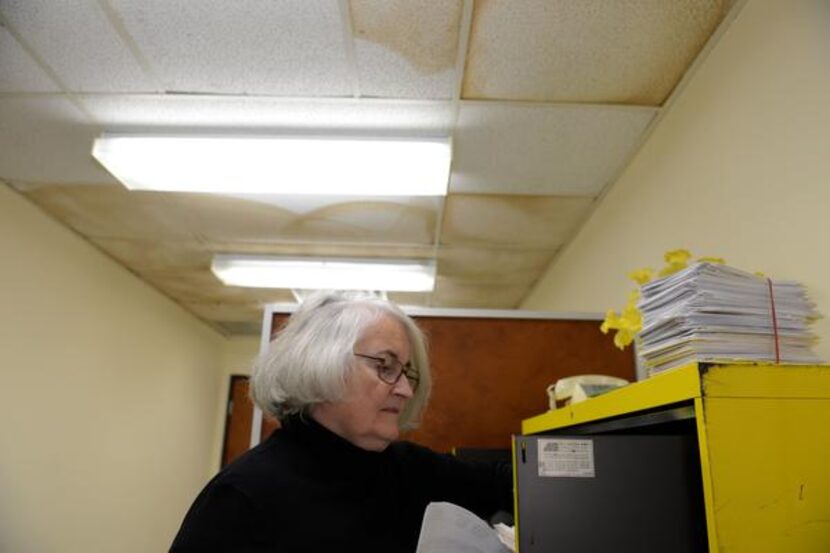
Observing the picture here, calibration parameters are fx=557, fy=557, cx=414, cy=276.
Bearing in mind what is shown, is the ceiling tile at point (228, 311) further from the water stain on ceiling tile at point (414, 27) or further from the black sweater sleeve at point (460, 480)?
the black sweater sleeve at point (460, 480)

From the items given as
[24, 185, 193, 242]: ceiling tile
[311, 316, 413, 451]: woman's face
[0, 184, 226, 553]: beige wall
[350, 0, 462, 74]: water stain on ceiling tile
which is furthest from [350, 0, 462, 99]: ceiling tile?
[0, 184, 226, 553]: beige wall

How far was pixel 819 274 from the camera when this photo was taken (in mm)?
1219

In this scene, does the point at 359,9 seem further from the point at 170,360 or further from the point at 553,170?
the point at 170,360

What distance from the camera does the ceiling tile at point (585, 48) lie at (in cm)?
156

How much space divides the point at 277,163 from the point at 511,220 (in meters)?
1.27

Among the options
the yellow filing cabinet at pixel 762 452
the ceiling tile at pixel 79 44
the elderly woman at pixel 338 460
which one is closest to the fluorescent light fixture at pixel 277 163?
the ceiling tile at pixel 79 44

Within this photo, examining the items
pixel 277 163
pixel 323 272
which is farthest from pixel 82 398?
pixel 277 163

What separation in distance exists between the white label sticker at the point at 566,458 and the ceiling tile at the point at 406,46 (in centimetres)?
120

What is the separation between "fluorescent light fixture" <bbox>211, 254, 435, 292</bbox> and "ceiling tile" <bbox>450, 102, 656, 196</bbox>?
40.9 inches

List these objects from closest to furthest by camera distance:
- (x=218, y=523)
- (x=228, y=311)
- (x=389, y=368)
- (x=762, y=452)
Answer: (x=762, y=452) < (x=218, y=523) < (x=389, y=368) < (x=228, y=311)

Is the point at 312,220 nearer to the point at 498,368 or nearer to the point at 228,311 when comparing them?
the point at 498,368

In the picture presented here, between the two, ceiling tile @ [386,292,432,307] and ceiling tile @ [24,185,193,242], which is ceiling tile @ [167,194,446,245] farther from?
ceiling tile @ [386,292,432,307]

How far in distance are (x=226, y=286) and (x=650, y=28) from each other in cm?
336

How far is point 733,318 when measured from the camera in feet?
3.20
